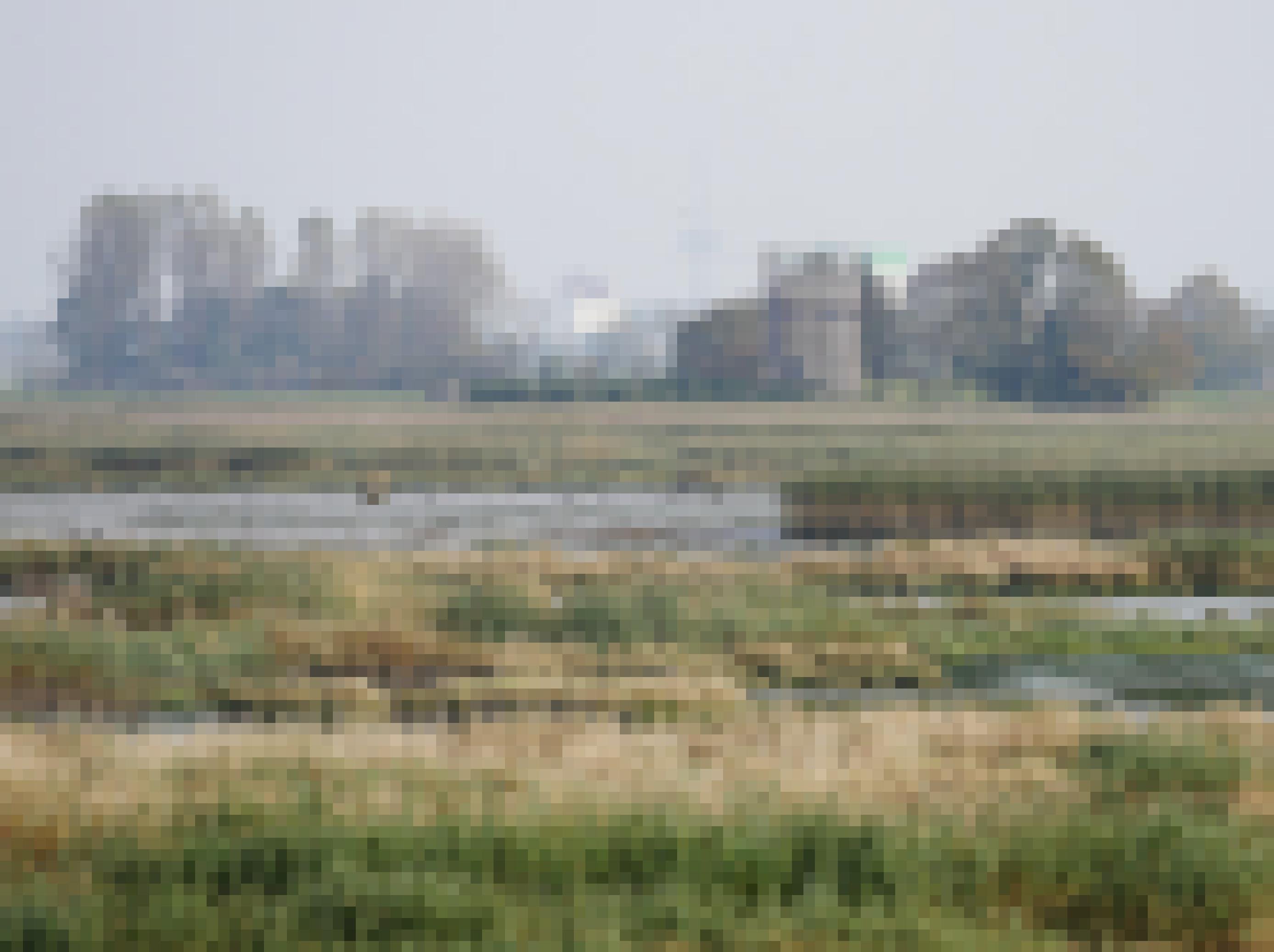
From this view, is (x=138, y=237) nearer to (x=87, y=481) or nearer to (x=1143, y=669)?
(x=87, y=481)

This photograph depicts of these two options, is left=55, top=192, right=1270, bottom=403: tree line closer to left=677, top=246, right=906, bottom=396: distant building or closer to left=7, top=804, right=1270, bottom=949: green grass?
left=677, top=246, right=906, bottom=396: distant building

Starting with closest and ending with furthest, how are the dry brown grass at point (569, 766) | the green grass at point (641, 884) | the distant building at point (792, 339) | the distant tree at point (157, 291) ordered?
the green grass at point (641, 884), the dry brown grass at point (569, 766), the distant building at point (792, 339), the distant tree at point (157, 291)

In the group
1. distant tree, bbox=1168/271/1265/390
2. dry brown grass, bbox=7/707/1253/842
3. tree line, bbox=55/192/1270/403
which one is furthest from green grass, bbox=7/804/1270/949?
distant tree, bbox=1168/271/1265/390

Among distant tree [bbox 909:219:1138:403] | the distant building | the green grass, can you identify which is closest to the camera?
the green grass

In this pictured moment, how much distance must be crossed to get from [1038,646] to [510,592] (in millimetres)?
6091

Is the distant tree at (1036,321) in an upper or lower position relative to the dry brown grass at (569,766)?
upper

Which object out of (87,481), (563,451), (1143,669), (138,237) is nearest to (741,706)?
(1143,669)

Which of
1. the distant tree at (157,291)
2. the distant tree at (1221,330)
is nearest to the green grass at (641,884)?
the distant tree at (1221,330)

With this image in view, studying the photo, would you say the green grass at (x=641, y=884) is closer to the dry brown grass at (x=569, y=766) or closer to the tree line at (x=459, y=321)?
the dry brown grass at (x=569, y=766)

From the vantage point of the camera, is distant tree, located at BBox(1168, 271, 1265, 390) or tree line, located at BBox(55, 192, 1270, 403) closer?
tree line, located at BBox(55, 192, 1270, 403)

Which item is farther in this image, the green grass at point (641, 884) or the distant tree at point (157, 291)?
the distant tree at point (157, 291)

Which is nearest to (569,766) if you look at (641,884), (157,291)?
(641,884)

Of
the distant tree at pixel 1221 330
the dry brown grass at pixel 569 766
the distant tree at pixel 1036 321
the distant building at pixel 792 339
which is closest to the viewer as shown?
the dry brown grass at pixel 569 766

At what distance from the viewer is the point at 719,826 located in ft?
41.0
